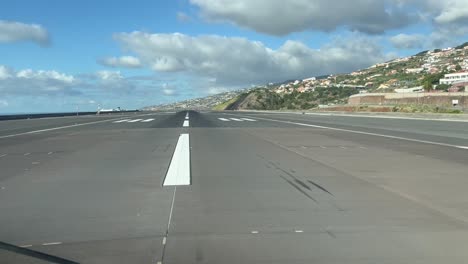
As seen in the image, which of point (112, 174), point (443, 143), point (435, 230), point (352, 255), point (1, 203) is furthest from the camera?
point (443, 143)

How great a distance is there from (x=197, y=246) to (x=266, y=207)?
235 cm

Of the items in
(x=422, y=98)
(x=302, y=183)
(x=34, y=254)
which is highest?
(x=422, y=98)

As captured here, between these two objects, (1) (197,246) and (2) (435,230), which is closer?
(1) (197,246)

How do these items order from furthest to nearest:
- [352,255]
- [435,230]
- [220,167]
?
[220,167] < [435,230] < [352,255]

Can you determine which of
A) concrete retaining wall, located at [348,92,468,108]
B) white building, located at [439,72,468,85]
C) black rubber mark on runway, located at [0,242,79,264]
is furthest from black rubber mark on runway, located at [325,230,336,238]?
white building, located at [439,72,468,85]

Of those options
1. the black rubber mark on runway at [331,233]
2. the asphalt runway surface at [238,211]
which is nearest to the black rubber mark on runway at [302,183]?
the asphalt runway surface at [238,211]

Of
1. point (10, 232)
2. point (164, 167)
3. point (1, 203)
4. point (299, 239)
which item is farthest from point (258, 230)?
point (164, 167)

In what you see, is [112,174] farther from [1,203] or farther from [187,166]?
[1,203]

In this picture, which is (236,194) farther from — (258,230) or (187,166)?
(187,166)

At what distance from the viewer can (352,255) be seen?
5.47 meters

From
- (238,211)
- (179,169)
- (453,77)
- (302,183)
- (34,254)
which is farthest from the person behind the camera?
(453,77)

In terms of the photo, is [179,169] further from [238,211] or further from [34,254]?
[34,254]

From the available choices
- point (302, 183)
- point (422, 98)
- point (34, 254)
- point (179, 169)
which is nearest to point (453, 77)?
point (422, 98)

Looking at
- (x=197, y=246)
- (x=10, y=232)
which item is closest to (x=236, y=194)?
(x=197, y=246)
